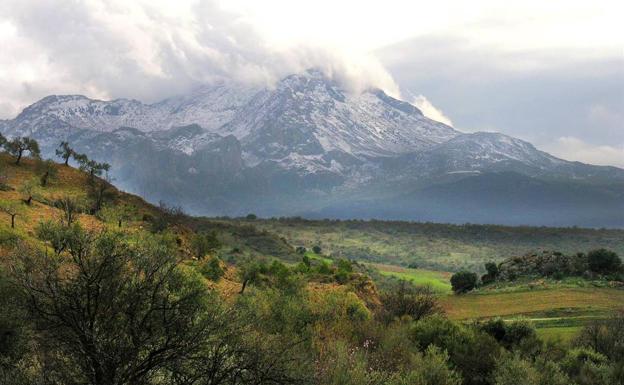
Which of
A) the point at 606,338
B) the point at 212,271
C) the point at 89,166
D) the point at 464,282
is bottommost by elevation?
the point at 464,282

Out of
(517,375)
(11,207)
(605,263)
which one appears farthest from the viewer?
(605,263)

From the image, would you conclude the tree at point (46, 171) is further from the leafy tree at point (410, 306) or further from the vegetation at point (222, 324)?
the leafy tree at point (410, 306)

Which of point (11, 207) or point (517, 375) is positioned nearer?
point (517, 375)

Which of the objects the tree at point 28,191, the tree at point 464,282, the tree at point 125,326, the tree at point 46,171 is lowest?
the tree at point 464,282

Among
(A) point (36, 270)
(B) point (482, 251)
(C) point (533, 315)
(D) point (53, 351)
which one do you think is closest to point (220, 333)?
(D) point (53, 351)

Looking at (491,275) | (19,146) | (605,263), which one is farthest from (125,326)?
(491,275)

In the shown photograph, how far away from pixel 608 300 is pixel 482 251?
125 meters

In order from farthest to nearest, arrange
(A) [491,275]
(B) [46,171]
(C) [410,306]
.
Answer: (A) [491,275] < (B) [46,171] < (C) [410,306]

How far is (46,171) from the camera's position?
78812 mm

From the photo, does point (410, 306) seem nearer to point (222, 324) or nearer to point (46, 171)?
point (222, 324)

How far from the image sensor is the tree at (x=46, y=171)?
250 feet

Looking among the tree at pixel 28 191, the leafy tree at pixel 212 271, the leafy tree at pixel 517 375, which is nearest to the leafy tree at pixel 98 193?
the tree at pixel 28 191

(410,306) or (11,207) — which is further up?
(11,207)

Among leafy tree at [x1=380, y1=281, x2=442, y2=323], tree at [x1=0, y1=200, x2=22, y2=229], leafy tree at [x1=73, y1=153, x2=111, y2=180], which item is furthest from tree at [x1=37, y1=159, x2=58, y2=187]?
leafy tree at [x1=380, y1=281, x2=442, y2=323]
